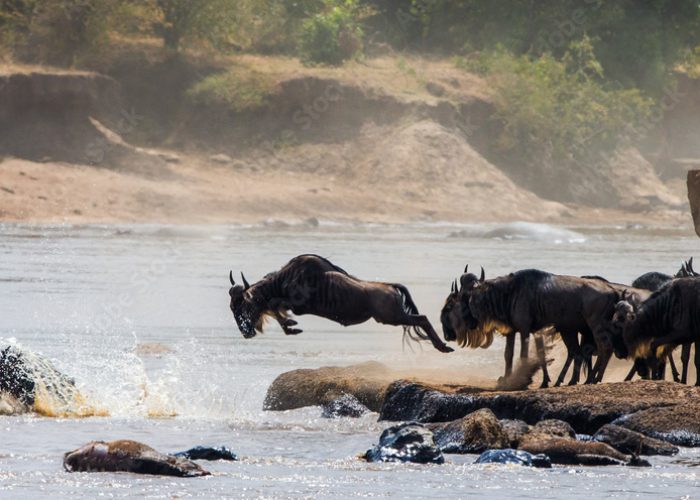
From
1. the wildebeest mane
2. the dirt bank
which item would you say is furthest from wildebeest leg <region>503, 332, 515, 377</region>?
the dirt bank

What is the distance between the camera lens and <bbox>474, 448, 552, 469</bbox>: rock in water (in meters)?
11.6

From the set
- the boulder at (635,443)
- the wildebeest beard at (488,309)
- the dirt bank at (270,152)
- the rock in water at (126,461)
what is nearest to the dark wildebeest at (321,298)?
the wildebeest beard at (488,309)

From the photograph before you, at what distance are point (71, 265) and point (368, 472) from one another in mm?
23903

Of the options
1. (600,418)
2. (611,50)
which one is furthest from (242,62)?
(600,418)

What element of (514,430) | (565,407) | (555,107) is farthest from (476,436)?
(555,107)

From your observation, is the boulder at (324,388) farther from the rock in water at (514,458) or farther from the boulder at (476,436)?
the rock in water at (514,458)

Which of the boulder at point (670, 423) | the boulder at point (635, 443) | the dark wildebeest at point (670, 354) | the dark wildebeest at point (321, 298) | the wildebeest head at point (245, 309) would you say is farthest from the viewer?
the wildebeest head at point (245, 309)

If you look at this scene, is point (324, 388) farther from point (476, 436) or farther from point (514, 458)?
point (514, 458)

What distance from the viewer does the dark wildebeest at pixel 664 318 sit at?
45.4 feet

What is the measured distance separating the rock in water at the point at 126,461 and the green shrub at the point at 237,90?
5048 cm

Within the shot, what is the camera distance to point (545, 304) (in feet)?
46.8

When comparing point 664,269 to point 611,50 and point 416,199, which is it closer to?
point 416,199

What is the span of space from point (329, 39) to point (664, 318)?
51.9m

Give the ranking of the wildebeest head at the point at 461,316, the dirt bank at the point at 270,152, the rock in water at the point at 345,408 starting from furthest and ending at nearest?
the dirt bank at the point at 270,152, the rock in water at the point at 345,408, the wildebeest head at the point at 461,316
